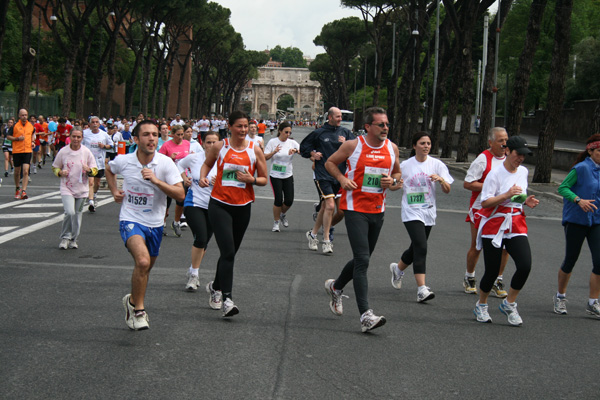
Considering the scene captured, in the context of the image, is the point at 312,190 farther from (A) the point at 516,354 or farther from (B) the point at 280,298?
(A) the point at 516,354

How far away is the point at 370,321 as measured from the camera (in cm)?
629

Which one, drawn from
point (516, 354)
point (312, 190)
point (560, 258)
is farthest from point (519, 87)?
point (516, 354)

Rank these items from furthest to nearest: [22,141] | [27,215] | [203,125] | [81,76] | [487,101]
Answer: [203,125] → [81,76] → [487,101] → [22,141] → [27,215]

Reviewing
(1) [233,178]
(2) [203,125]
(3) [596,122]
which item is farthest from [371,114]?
(2) [203,125]

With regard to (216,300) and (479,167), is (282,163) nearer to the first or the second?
(479,167)

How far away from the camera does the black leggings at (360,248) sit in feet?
21.4

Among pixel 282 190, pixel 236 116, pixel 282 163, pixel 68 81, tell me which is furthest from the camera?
pixel 68 81

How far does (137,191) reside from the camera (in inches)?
254

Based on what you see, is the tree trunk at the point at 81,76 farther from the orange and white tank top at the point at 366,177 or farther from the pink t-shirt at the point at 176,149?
the orange and white tank top at the point at 366,177

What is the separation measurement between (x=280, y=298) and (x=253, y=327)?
1.20 m

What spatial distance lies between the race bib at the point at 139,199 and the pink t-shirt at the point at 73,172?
15.0 ft

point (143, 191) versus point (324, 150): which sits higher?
point (324, 150)

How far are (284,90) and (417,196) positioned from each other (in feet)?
616

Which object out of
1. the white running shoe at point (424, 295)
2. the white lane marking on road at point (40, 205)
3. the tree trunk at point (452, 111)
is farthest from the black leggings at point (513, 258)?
Answer: the tree trunk at point (452, 111)
